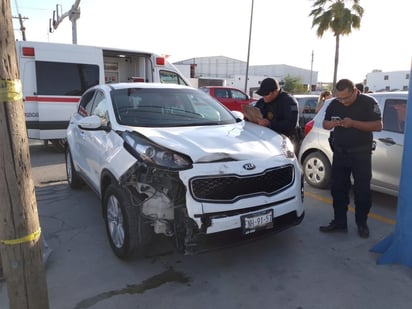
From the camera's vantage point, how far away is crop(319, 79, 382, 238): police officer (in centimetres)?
357

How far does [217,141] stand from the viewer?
10.7 feet

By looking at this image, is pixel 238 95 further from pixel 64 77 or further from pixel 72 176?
pixel 72 176

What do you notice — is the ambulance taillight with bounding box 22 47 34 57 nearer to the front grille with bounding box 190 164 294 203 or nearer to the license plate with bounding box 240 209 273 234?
the front grille with bounding box 190 164 294 203

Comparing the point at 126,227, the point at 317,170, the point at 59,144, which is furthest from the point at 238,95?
the point at 126,227

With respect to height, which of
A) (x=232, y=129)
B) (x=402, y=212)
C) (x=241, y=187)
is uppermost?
(x=232, y=129)

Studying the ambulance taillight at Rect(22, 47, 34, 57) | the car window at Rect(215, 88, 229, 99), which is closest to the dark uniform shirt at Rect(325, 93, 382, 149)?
the ambulance taillight at Rect(22, 47, 34, 57)

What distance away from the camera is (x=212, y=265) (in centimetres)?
330

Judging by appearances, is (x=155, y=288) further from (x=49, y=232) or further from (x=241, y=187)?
(x=49, y=232)

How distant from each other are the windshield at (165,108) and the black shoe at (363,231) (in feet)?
6.13

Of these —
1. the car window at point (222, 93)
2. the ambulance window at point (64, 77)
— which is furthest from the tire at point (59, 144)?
the car window at point (222, 93)

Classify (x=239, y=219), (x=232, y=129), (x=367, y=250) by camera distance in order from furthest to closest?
(x=232, y=129), (x=367, y=250), (x=239, y=219)

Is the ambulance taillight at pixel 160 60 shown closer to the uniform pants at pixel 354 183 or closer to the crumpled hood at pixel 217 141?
the crumpled hood at pixel 217 141

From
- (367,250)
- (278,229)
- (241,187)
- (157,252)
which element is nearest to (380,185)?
(367,250)

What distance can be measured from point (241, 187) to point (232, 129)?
101 centimetres
